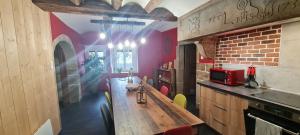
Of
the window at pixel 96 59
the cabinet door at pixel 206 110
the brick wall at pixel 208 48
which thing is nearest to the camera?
the cabinet door at pixel 206 110

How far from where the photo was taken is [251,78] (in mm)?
2488

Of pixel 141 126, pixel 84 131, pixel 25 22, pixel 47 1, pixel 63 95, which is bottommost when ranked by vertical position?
pixel 84 131

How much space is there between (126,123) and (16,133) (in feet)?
4.22

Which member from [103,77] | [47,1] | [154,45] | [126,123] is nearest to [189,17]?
[126,123]

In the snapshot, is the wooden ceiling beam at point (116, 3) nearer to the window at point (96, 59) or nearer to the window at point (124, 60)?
the window at point (96, 59)

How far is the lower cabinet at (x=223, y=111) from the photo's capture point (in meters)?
2.15

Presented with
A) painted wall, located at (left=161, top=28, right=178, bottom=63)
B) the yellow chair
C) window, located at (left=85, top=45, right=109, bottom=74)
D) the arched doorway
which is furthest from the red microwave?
window, located at (left=85, top=45, right=109, bottom=74)

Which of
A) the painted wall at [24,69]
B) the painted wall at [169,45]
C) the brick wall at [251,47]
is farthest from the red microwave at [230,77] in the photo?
the painted wall at [24,69]

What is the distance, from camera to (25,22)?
6.39 ft

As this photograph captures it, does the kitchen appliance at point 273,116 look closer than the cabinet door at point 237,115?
Yes

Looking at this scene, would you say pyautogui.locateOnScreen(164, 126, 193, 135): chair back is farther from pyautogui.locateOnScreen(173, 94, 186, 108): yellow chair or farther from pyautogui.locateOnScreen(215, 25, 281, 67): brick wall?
pyautogui.locateOnScreen(215, 25, 281, 67): brick wall

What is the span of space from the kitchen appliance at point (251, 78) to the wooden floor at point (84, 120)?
1101 millimetres

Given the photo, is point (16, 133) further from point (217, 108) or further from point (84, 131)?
point (217, 108)

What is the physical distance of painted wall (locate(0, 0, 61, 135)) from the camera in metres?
1.50
